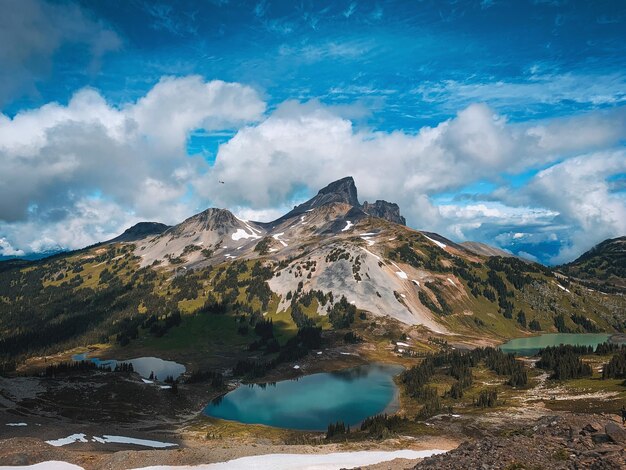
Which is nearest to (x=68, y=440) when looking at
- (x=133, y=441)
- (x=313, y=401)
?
(x=133, y=441)

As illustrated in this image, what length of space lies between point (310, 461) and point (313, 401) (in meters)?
57.4

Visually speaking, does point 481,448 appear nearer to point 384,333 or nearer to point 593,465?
point 593,465

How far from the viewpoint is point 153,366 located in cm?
14288

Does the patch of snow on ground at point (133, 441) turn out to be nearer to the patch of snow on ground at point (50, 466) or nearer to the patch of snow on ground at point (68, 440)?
the patch of snow on ground at point (68, 440)

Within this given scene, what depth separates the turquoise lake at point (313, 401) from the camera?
8569 centimetres

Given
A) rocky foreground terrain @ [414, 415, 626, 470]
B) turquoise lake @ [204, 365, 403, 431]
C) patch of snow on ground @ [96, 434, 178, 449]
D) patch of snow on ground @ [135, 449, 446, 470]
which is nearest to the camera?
rocky foreground terrain @ [414, 415, 626, 470]

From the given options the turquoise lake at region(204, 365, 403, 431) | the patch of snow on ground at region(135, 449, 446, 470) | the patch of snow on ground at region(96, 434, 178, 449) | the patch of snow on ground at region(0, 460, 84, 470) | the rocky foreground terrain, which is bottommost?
the turquoise lake at region(204, 365, 403, 431)

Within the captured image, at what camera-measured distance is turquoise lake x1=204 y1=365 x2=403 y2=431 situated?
281ft

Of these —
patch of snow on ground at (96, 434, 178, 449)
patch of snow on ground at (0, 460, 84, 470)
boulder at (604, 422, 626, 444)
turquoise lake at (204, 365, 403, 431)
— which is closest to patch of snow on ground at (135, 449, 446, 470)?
patch of snow on ground at (0, 460, 84, 470)

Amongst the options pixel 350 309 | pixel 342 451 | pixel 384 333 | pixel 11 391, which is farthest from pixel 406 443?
pixel 350 309

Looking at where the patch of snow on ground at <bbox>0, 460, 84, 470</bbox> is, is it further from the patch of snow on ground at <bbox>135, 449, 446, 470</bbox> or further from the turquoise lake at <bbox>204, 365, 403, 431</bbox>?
the turquoise lake at <bbox>204, 365, 403, 431</bbox>

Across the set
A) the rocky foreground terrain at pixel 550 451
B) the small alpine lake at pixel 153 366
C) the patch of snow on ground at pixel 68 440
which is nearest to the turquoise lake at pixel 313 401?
the small alpine lake at pixel 153 366

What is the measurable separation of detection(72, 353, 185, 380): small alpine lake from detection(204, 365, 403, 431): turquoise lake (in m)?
27.9

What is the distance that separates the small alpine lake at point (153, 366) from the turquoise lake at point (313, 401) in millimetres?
27923
